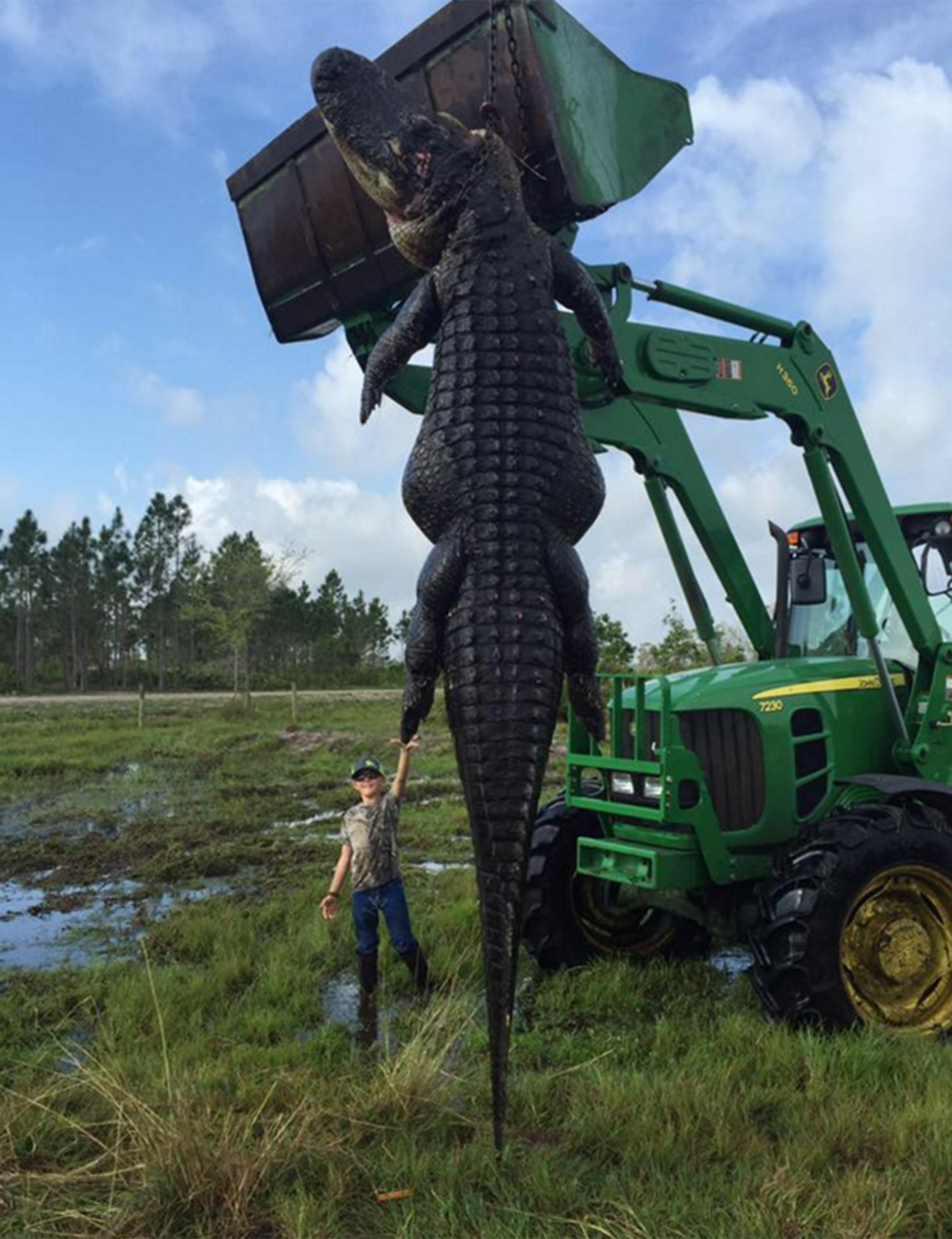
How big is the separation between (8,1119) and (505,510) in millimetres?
3088

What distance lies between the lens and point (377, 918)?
5.48 meters

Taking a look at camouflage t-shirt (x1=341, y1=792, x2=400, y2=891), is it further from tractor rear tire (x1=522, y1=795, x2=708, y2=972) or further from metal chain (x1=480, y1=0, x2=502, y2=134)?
metal chain (x1=480, y1=0, x2=502, y2=134)

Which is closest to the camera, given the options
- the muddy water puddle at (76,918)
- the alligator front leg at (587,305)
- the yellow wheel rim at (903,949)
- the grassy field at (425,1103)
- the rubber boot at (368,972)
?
the alligator front leg at (587,305)

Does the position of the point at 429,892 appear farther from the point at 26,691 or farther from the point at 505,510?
the point at 26,691

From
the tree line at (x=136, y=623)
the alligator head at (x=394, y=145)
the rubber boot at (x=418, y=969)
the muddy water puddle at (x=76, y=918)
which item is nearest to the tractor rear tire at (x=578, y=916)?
the rubber boot at (x=418, y=969)

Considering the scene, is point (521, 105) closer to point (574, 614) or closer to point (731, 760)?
point (574, 614)

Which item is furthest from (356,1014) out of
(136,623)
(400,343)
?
(136,623)

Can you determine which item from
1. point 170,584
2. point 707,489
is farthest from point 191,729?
point 170,584

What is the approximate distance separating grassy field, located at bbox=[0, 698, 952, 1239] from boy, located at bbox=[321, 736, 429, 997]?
8.2 inches

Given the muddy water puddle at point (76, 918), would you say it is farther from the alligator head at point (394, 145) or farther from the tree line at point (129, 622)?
the tree line at point (129, 622)

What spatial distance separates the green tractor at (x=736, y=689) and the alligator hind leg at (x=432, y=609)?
74.1 inches

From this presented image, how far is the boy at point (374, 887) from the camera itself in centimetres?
545

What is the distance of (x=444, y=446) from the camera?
82.4 inches

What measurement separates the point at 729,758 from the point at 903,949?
4.02ft
